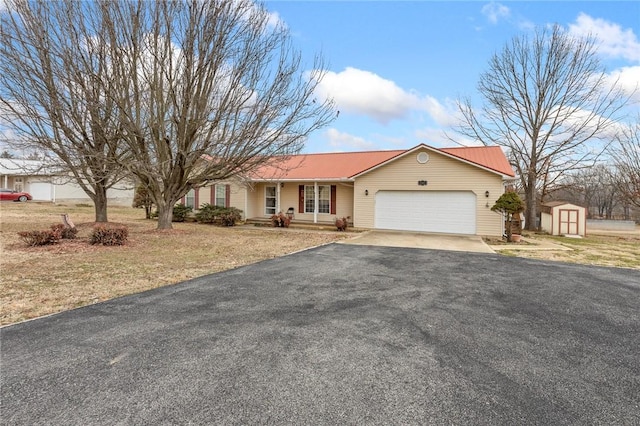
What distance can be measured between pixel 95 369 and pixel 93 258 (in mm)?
6233

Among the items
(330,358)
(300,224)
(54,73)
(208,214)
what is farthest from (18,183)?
(330,358)

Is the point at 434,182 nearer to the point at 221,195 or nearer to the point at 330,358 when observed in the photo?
the point at 221,195

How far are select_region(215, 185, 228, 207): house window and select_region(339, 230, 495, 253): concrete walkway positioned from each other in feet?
30.8

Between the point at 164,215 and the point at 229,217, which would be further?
the point at 229,217

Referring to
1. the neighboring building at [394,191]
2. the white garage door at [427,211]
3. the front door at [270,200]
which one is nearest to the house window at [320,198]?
the neighboring building at [394,191]

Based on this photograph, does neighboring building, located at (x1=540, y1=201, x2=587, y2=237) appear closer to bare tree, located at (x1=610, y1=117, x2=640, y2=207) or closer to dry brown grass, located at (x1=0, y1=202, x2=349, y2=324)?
bare tree, located at (x1=610, y1=117, x2=640, y2=207)

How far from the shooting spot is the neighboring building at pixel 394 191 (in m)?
14.6

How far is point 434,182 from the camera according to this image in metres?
15.2

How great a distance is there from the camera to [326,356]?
330 cm

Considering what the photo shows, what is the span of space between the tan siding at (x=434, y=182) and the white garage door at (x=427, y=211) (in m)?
0.28

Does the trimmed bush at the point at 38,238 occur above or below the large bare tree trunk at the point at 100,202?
below

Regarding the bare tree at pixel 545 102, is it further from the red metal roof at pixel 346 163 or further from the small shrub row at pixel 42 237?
the small shrub row at pixel 42 237

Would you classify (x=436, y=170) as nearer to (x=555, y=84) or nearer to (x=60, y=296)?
(x=555, y=84)

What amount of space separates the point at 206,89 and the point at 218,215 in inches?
295
